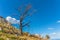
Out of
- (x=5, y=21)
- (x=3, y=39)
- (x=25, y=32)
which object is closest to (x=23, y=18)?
(x=25, y=32)

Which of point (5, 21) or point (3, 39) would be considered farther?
point (5, 21)

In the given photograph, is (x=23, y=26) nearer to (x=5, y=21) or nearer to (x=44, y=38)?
(x=44, y=38)

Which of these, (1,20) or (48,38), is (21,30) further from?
(1,20)

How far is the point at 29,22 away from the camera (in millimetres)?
14961

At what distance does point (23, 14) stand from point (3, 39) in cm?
577

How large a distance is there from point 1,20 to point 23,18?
4221 mm

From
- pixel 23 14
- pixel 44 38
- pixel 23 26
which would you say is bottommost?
pixel 44 38

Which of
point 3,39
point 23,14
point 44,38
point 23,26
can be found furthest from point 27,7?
point 3,39

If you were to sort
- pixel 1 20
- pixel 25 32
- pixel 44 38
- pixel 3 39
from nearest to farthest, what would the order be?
pixel 3 39 → pixel 44 38 → pixel 25 32 → pixel 1 20

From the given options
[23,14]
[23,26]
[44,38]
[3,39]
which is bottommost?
[3,39]

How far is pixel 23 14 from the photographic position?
49.3 feet

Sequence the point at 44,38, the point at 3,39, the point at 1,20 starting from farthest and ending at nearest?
the point at 1,20
the point at 44,38
the point at 3,39

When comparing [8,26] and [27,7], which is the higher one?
[27,7]

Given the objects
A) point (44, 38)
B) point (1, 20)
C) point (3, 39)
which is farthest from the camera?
point (1, 20)
